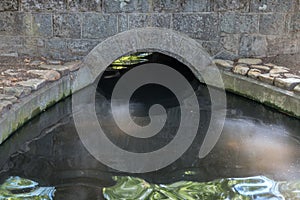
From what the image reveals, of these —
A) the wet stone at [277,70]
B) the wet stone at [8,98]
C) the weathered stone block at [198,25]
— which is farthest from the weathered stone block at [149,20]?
the wet stone at [8,98]

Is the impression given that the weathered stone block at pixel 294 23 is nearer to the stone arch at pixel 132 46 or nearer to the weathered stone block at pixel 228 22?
the weathered stone block at pixel 228 22

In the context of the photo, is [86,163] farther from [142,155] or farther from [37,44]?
[37,44]

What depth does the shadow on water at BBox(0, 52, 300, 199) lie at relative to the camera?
2.86 meters

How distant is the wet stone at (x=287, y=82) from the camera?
419cm

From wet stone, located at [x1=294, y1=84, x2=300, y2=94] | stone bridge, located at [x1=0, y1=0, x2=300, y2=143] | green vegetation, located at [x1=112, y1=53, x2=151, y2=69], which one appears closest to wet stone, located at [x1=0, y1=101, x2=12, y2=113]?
stone bridge, located at [x1=0, y1=0, x2=300, y2=143]

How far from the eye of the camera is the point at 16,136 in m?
3.60

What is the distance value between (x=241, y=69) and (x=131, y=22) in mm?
1391

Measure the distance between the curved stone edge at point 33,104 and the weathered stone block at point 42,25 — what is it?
2.13 ft

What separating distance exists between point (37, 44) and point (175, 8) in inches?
67.2

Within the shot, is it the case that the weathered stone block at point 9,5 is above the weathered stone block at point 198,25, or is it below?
above

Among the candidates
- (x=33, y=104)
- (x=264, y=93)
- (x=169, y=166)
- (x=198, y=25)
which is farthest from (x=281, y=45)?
(x=33, y=104)

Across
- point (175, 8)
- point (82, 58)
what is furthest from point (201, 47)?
point (82, 58)

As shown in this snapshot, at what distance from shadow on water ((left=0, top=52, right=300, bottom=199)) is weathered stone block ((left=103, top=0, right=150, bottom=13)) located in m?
1.26

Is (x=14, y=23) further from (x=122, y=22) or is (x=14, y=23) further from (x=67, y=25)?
(x=122, y=22)
